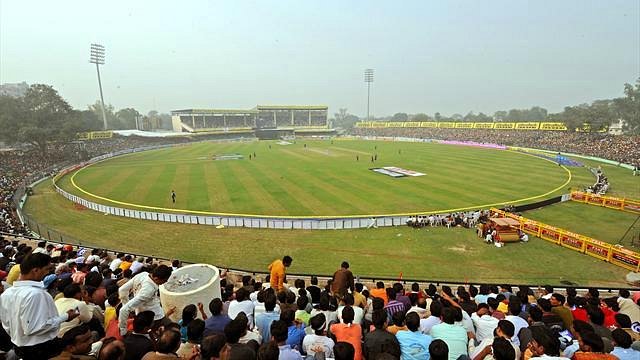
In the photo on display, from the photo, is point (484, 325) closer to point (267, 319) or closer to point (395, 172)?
point (267, 319)

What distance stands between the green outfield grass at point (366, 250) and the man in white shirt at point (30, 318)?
13.1 meters

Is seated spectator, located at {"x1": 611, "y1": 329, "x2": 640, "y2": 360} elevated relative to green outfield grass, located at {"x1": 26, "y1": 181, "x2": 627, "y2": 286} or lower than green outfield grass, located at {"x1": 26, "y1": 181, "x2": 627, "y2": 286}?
elevated

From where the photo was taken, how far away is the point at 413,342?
5.30 metres

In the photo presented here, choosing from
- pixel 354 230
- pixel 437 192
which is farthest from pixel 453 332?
pixel 437 192

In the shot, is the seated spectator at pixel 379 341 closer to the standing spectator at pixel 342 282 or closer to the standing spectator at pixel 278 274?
the standing spectator at pixel 342 282

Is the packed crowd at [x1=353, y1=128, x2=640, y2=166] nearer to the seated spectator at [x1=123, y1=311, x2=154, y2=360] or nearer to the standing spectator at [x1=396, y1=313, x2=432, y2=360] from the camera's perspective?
the standing spectator at [x1=396, y1=313, x2=432, y2=360]

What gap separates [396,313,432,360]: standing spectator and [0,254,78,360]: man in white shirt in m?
5.01

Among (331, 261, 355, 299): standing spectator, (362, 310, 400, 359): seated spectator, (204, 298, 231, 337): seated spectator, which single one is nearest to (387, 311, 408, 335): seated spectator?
(362, 310, 400, 359): seated spectator

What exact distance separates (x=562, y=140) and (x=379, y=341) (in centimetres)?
8445

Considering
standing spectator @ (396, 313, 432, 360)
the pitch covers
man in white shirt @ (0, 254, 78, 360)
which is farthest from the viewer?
the pitch covers

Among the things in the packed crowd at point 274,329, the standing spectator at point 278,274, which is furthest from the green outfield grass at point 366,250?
the packed crowd at point 274,329

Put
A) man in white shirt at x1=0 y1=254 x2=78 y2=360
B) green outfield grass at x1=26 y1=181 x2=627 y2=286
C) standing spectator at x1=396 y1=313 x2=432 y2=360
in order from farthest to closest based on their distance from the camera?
green outfield grass at x1=26 y1=181 x2=627 y2=286 < standing spectator at x1=396 y1=313 x2=432 y2=360 < man in white shirt at x1=0 y1=254 x2=78 y2=360

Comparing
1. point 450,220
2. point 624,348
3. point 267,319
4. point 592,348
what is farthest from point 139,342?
point 450,220

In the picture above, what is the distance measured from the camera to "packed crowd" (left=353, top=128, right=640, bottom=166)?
55906mm
